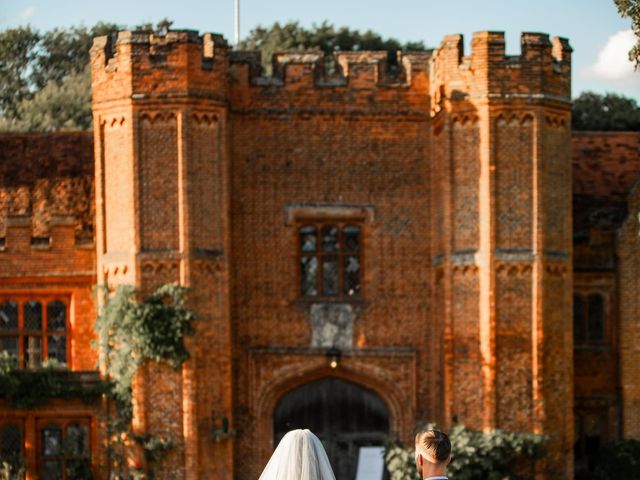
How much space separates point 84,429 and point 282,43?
71.0 ft

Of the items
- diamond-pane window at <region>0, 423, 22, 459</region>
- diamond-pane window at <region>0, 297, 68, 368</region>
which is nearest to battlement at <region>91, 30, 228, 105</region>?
diamond-pane window at <region>0, 297, 68, 368</region>

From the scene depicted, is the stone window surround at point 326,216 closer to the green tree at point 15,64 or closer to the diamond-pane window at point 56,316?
the diamond-pane window at point 56,316

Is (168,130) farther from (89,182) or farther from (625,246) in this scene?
(625,246)

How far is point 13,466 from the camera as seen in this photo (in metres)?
22.4

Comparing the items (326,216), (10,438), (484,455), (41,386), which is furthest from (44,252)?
(484,455)

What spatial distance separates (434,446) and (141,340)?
44.0ft

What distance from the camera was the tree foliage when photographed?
21656 mm

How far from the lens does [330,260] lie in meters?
23.6

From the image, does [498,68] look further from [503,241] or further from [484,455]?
[484,455]

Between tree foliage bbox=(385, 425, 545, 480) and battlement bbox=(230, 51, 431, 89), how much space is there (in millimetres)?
5494

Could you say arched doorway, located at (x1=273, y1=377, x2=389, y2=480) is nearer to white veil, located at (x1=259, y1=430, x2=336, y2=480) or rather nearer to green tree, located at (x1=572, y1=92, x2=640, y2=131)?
white veil, located at (x1=259, y1=430, x2=336, y2=480)

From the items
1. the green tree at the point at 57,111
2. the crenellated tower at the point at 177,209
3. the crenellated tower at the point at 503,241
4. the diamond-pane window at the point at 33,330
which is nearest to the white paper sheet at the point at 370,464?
the crenellated tower at the point at 503,241

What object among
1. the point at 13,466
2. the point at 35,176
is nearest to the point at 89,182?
the point at 35,176

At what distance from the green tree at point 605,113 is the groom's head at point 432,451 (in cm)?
2945
